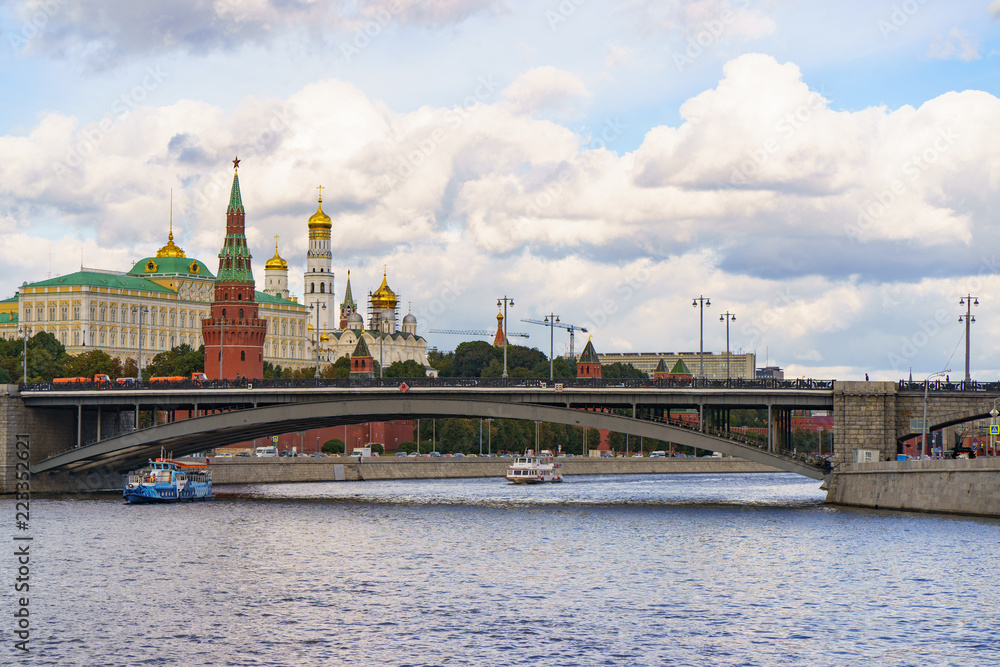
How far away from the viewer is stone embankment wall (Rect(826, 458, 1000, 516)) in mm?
63062

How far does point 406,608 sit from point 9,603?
11.9 meters

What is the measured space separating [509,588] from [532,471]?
75395 mm

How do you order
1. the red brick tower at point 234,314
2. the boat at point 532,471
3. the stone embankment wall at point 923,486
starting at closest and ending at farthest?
1. the stone embankment wall at point 923,486
2. the boat at point 532,471
3. the red brick tower at point 234,314

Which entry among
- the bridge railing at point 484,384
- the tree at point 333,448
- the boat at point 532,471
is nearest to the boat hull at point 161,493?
the bridge railing at point 484,384

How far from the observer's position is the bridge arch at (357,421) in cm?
7769

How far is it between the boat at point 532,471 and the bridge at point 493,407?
31.9 metres

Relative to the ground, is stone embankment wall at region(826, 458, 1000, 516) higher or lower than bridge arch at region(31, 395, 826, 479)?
lower

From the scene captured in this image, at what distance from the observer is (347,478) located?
119688mm

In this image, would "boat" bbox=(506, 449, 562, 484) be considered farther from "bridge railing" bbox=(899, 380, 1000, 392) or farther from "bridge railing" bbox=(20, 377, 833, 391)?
"bridge railing" bbox=(899, 380, 1000, 392)

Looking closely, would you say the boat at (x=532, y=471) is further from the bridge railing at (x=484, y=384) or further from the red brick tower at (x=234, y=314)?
the bridge railing at (x=484, y=384)

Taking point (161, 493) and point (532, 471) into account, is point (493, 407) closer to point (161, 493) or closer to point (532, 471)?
point (161, 493)

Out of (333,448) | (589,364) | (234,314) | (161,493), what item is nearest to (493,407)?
(161,493)

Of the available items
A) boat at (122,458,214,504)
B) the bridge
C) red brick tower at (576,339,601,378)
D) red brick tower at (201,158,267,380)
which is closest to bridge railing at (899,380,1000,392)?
the bridge

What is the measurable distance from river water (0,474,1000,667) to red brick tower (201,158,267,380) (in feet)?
174
